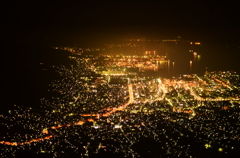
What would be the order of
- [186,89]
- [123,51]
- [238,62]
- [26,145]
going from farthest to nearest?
1. [123,51]
2. [238,62]
3. [186,89]
4. [26,145]

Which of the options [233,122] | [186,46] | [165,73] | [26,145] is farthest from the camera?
[186,46]

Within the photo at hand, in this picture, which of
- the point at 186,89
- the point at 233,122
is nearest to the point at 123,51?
the point at 186,89

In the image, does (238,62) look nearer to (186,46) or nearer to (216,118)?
(186,46)

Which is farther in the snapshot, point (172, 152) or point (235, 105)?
point (235, 105)

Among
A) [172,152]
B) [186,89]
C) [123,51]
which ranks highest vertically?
[123,51]

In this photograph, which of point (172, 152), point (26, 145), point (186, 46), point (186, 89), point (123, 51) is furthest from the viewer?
point (186, 46)

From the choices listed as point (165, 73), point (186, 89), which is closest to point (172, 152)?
point (186, 89)

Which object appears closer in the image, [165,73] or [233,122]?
[233,122]

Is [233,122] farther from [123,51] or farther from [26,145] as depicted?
[123,51]

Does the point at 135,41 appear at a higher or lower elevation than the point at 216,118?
higher
